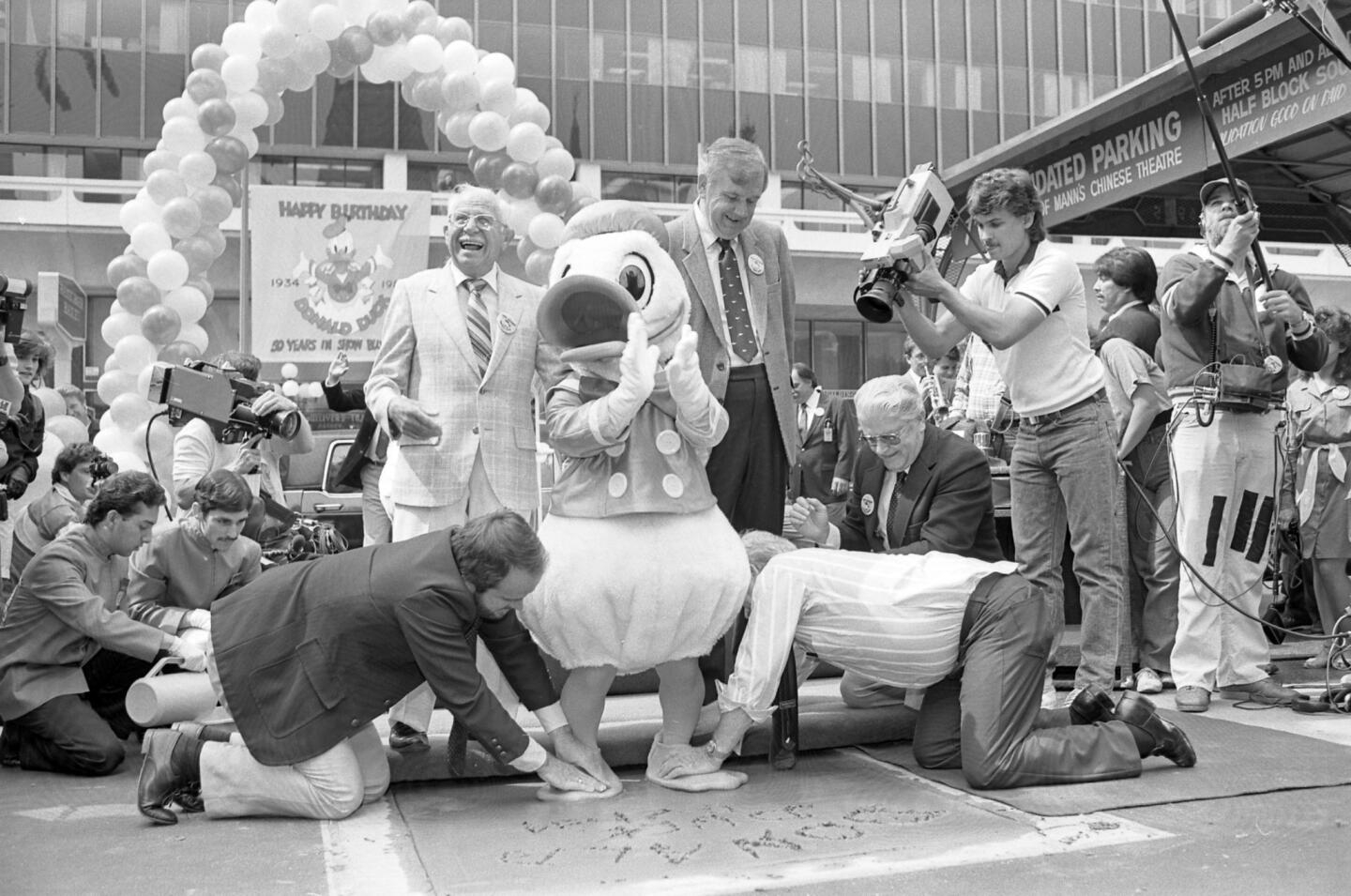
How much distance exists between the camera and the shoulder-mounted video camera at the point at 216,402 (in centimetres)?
594

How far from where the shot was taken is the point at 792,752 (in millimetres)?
4164

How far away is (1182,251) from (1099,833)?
2.67 meters

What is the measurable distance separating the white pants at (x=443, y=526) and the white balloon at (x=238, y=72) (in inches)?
216

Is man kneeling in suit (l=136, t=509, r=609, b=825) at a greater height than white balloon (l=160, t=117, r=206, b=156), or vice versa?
white balloon (l=160, t=117, r=206, b=156)

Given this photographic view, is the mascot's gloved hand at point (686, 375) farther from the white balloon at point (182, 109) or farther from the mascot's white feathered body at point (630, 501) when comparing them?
the white balloon at point (182, 109)

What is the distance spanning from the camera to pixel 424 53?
883 centimetres

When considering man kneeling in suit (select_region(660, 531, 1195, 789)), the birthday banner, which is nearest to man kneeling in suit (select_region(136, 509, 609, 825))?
man kneeling in suit (select_region(660, 531, 1195, 789))

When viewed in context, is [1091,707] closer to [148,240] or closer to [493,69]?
[493,69]

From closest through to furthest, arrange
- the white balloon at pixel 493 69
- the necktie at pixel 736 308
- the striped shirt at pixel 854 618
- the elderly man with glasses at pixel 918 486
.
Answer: the striped shirt at pixel 854 618 → the elderly man with glasses at pixel 918 486 → the necktie at pixel 736 308 → the white balloon at pixel 493 69

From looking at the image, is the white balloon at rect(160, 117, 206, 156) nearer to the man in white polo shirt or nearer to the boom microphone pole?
the man in white polo shirt

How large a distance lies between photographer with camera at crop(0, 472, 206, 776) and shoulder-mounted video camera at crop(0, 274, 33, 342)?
1.26m

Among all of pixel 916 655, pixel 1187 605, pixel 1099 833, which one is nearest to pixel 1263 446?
pixel 1187 605

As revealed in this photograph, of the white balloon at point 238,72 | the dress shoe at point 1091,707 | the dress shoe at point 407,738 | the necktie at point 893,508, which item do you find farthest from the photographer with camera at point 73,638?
the white balloon at point 238,72

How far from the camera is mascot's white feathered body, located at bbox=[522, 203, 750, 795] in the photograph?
12.2 ft
